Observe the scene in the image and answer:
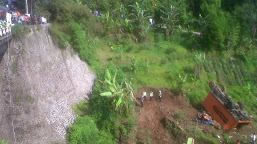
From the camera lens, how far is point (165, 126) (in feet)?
41.5

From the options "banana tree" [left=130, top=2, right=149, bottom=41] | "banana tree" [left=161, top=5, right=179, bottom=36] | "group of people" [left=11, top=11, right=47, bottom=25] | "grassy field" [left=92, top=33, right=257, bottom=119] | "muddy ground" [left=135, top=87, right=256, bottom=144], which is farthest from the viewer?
"banana tree" [left=161, top=5, right=179, bottom=36]

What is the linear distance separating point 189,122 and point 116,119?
4084 mm

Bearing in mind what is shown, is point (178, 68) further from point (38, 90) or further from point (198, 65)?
point (38, 90)

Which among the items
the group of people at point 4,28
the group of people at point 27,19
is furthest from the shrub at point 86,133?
the group of people at point 27,19

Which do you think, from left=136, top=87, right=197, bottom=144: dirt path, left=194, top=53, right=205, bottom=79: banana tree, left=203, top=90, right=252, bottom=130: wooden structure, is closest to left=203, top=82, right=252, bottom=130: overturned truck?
left=203, top=90, right=252, bottom=130: wooden structure

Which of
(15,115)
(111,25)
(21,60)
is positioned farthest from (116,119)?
(111,25)

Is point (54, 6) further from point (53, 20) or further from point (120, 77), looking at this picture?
point (120, 77)

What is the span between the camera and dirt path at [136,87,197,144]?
12.0m

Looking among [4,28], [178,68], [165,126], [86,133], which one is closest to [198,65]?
[178,68]

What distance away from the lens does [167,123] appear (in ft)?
41.3

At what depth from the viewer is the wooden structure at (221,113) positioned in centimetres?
1198

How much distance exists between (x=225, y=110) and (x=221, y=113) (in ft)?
1.32

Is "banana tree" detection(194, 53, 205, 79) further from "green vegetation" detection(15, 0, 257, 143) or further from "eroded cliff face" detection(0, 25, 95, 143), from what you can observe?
"eroded cliff face" detection(0, 25, 95, 143)

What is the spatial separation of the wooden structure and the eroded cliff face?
23.5ft
